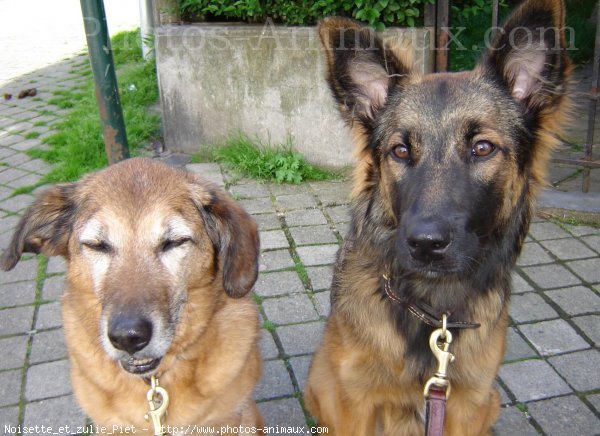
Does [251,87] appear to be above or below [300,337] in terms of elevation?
above

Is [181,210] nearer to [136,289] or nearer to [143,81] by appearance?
[136,289]

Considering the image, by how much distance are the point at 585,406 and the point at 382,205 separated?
1785mm

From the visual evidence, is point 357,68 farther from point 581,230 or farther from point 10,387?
point 581,230

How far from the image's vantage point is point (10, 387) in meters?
3.39

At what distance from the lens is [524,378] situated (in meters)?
3.47

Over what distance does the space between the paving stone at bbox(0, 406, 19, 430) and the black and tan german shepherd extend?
172cm

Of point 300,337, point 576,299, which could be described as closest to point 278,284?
point 300,337

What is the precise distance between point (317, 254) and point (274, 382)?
1481mm

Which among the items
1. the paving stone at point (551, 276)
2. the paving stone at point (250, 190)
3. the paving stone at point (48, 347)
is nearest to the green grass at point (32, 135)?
the paving stone at point (250, 190)

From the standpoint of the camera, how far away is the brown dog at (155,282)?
2387mm

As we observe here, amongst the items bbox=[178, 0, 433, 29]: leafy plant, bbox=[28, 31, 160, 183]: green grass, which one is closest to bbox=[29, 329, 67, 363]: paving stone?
bbox=[28, 31, 160, 183]: green grass

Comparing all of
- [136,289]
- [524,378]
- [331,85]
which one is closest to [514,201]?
[331,85]

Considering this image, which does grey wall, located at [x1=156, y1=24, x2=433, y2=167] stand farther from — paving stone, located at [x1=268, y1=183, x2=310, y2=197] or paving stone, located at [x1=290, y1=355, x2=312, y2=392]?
paving stone, located at [x1=290, y1=355, x2=312, y2=392]

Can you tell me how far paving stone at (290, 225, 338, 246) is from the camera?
16.2 ft
